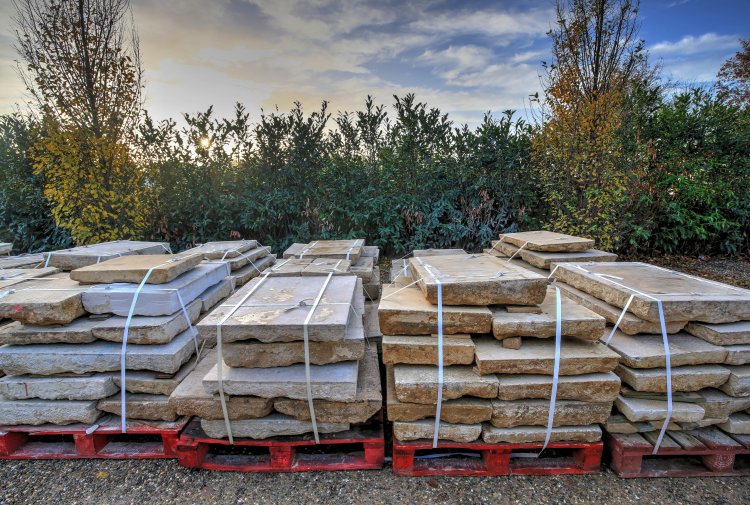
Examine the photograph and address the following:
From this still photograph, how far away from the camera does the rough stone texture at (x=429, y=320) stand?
2467 mm

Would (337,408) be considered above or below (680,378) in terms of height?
below

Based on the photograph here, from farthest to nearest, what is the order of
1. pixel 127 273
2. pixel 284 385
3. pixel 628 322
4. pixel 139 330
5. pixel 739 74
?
pixel 739 74
pixel 127 273
pixel 139 330
pixel 628 322
pixel 284 385

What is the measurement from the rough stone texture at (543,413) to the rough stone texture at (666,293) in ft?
2.42

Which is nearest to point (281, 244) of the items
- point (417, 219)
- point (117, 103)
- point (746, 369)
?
point (417, 219)

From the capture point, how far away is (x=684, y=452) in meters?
2.38

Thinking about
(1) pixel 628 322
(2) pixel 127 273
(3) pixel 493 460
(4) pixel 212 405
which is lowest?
(3) pixel 493 460

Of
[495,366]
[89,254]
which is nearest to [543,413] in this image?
[495,366]

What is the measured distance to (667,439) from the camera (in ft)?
7.98

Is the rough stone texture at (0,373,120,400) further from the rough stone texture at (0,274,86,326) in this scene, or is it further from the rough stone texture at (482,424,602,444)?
the rough stone texture at (482,424,602,444)

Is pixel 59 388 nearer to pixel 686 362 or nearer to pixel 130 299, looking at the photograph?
pixel 130 299

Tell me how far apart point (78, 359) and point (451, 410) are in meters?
2.73

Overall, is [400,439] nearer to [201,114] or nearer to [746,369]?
[746,369]

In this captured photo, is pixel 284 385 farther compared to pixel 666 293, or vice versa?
pixel 666 293

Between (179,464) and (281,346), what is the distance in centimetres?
125
